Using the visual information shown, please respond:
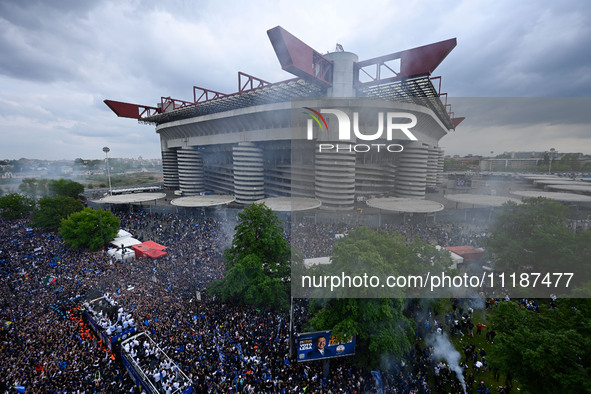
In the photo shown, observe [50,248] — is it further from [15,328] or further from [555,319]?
[555,319]

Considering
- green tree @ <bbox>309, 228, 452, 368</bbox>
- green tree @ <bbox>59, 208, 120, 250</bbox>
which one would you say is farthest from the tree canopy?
green tree @ <bbox>309, 228, 452, 368</bbox>

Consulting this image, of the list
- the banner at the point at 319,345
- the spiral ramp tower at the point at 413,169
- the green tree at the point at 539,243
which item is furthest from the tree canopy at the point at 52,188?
the green tree at the point at 539,243

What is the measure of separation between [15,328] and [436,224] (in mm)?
40967

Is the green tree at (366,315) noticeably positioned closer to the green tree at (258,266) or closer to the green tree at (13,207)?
the green tree at (258,266)

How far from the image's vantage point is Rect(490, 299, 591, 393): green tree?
7.21 meters

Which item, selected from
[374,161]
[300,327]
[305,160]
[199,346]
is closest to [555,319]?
[300,327]

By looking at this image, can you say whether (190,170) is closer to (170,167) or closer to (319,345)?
(170,167)

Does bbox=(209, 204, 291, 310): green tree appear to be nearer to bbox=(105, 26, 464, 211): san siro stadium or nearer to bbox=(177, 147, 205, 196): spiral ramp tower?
bbox=(105, 26, 464, 211): san siro stadium

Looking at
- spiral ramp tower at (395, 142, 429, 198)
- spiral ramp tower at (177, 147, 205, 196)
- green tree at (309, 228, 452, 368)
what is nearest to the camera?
green tree at (309, 228, 452, 368)

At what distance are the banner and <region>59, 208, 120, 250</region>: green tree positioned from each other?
82.9ft

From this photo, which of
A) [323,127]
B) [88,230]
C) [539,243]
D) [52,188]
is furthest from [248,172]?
[52,188]

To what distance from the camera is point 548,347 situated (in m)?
7.63

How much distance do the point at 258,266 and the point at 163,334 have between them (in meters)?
6.15

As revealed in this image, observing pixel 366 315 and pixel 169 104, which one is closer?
pixel 366 315
